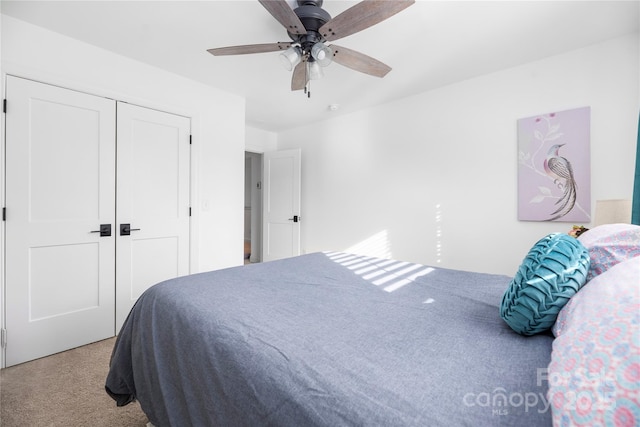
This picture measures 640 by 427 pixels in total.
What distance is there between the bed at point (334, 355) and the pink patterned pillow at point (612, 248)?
0.24 meters

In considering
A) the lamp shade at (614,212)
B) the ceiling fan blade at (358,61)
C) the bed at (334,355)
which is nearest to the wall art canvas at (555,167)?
the lamp shade at (614,212)

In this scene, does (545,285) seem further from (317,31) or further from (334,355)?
(317,31)

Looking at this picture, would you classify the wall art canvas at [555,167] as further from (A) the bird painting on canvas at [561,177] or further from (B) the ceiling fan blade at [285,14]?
(B) the ceiling fan blade at [285,14]

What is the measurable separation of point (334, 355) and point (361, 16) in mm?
1695

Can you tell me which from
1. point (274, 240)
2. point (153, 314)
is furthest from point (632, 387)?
point (274, 240)

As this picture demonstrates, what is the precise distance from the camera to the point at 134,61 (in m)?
2.68

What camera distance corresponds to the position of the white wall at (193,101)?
216cm

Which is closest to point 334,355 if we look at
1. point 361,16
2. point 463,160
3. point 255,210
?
point 361,16

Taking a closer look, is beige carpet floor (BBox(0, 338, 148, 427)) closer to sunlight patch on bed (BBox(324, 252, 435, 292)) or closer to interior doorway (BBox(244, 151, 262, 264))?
sunlight patch on bed (BBox(324, 252, 435, 292))

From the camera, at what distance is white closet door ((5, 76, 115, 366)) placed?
211cm

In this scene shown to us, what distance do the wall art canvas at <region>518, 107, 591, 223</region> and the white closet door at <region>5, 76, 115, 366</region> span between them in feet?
12.7

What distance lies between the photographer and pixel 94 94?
244cm

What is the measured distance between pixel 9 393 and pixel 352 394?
248 centimetres

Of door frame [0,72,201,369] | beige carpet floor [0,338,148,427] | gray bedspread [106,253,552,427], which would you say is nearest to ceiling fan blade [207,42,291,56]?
door frame [0,72,201,369]
